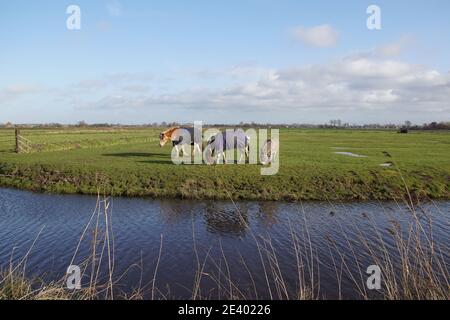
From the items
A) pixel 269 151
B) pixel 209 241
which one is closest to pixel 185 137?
pixel 269 151

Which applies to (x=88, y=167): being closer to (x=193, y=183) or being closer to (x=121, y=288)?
(x=193, y=183)

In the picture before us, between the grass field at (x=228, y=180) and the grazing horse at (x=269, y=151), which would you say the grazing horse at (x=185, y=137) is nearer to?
the grass field at (x=228, y=180)

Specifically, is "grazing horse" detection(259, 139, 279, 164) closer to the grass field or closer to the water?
the grass field

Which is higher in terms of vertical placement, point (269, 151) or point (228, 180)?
point (269, 151)

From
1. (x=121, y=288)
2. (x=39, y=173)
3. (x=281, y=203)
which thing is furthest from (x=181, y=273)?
(x=39, y=173)

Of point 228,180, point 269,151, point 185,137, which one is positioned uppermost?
point 185,137

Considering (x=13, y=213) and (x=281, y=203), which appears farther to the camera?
(x=281, y=203)

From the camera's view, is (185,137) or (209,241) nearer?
(209,241)

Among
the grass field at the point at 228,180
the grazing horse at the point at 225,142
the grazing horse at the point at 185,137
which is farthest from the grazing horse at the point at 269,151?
the grazing horse at the point at 185,137

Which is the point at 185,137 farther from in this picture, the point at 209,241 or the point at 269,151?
the point at 209,241
